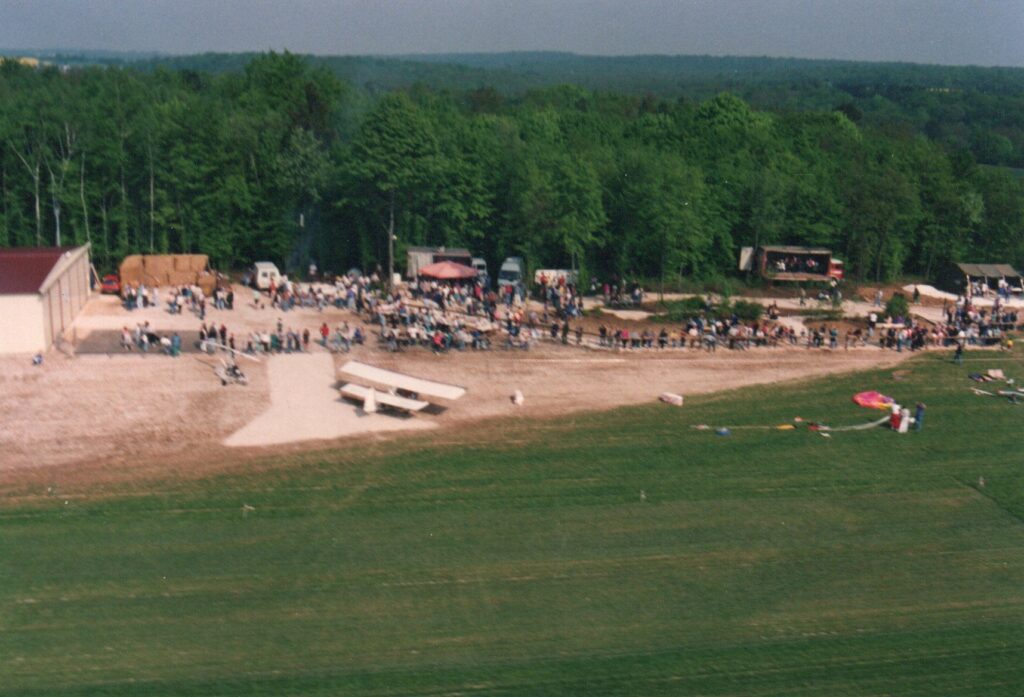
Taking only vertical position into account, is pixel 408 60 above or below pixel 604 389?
above

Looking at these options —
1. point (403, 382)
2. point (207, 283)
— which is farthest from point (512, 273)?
point (403, 382)

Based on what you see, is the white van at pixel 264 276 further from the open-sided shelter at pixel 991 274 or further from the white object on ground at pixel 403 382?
the open-sided shelter at pixel 991 274

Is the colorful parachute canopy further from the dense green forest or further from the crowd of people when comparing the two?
the dense green forest

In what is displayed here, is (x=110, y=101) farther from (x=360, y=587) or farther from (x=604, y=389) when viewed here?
(x=360, y=587)

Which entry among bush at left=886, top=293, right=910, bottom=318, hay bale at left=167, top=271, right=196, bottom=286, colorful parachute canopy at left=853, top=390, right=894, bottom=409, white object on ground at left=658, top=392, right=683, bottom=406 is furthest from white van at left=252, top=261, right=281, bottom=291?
bush at left=886, top=293, right=910, bottom=318

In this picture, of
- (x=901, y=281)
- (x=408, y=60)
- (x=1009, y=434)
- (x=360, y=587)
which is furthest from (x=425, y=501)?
(x=408, y=60)

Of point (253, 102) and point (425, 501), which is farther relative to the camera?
point (253, 102)
